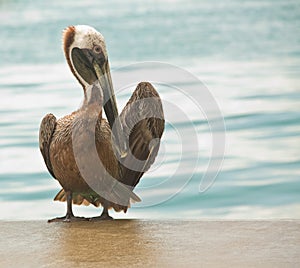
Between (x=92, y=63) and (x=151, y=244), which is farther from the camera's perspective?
(x=92, y=63)

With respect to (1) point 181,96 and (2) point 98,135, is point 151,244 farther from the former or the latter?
(1) point 181,96

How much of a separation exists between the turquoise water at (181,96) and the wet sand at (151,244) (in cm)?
117

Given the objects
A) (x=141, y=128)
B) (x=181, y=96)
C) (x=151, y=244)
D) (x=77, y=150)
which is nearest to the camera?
(x=151, y=244)

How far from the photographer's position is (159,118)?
3.82m

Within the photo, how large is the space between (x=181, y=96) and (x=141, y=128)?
5442 millimetres

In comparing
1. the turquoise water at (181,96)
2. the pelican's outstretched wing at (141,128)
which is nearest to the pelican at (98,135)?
the pelican's outstretched wing at (141,128)

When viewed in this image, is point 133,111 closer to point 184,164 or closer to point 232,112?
point 184,164

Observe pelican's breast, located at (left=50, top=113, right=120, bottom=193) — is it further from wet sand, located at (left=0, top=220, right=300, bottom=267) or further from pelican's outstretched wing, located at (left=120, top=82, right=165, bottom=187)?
wet sand, located at (left=0, top=220, right=300, bottom=267)

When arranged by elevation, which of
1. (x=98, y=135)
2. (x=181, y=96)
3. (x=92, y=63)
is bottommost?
(x=181, y=96)

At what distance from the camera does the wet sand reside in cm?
319

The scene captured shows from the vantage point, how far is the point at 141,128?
3.81 m

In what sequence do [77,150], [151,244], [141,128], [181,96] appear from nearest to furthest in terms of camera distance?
[151,244] < [77,150] < [141,128] < [181,96]

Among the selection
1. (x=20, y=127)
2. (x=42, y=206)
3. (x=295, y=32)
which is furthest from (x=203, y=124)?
(x=295, y=32)

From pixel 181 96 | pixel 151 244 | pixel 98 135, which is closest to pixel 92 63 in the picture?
pixel 98 135
